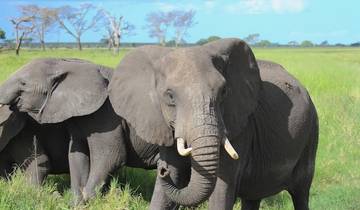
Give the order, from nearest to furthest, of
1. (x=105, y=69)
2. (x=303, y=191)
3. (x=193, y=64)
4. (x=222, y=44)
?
(x=193, y=64) < (x=222, y=44) < (x=303, y=191) < (x=105, y=69)

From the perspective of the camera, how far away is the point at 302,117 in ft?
14.4

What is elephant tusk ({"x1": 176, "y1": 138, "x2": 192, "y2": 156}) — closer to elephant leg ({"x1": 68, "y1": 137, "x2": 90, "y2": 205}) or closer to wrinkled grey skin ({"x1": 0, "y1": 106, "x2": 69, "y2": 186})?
elephant leg ({"x1": 68, "y1": 137, "x2": 90, "y2": 205})

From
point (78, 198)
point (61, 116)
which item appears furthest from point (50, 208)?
point (61, 116)

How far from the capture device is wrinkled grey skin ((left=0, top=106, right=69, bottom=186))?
5484 mm

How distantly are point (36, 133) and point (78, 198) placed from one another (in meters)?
1.02

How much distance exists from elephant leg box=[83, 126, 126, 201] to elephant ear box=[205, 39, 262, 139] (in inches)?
75.8

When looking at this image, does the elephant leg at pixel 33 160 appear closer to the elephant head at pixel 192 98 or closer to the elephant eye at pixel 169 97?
the elephant head at pixel 192 98

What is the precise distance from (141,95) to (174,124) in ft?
1.43

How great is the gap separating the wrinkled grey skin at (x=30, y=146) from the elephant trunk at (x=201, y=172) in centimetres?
255

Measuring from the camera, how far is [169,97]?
3.18 m

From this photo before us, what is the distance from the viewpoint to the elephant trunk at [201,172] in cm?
288

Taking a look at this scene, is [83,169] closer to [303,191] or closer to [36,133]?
[36,133]

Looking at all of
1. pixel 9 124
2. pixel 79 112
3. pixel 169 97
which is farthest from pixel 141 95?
pixel 9 124

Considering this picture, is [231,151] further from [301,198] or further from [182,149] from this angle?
[301,198]
